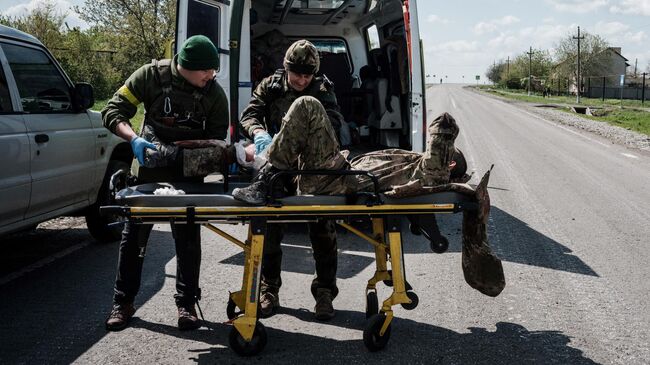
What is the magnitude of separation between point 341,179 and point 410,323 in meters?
1.19

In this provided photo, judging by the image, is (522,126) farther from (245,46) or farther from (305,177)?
(305,177)

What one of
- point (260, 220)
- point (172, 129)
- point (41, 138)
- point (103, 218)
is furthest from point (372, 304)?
point (103, 218)

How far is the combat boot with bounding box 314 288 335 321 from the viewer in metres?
4.64

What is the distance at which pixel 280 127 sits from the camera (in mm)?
4832

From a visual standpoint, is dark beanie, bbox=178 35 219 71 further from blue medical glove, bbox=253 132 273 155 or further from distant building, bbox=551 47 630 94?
distant building, bbox=551 47 630 94

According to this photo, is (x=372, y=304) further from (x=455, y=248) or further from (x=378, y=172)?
(x=455, y=248)

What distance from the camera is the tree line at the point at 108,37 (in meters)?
25.5

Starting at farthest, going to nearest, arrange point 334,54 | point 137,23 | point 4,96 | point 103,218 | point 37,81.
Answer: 1. point 137,23
2. point 334,54
3. point 103,218
4. point 37,81
5. point 4,96

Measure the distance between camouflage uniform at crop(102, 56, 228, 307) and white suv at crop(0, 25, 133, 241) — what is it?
360 mm

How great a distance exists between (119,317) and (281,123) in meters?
1.70

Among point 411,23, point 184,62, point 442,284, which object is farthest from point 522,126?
point 184,62

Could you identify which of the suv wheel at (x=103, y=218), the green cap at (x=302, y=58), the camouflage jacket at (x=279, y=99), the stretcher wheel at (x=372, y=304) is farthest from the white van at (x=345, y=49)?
the stretcher wheel at (x=372, y=304)

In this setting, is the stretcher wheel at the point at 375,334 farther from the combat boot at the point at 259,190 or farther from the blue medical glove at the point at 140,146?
the blue medical glove at the point at 140,146

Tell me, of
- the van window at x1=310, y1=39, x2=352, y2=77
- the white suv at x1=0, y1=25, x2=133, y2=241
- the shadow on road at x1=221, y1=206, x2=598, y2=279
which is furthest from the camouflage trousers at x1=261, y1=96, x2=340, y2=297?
the van window at x1=310, y1=39, x2=352, y2=77
